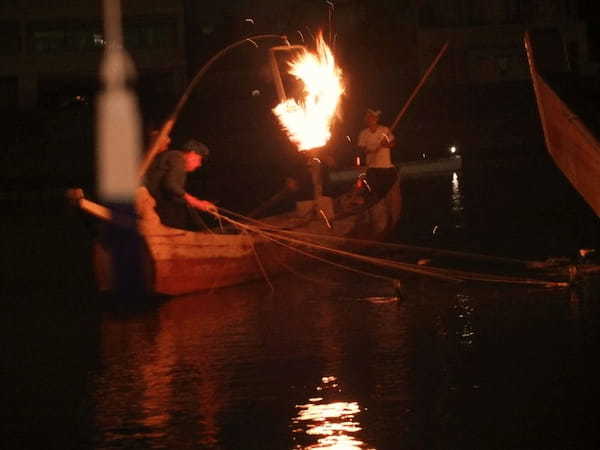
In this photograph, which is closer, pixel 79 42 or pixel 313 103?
pixel 313 103

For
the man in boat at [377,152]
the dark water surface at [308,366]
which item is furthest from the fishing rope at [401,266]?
the man in boat at [377,152]

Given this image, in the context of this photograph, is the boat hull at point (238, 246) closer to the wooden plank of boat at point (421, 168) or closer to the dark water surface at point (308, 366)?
the dark water surface at point (308, 366)

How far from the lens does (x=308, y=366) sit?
10984 millimetres

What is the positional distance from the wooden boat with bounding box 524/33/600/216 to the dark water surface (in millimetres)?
1843

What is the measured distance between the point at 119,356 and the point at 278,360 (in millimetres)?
1801

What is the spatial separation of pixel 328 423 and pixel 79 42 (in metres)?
42.7

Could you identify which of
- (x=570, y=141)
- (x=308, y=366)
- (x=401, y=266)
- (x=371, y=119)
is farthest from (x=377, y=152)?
(x=570, y=141)

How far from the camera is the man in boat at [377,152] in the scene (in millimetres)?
19062

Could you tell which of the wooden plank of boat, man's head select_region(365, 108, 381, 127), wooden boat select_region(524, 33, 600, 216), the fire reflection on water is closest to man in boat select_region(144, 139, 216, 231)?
man's head select_region(365, 108, 381, 127)

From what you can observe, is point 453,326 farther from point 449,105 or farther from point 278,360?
point 449,105

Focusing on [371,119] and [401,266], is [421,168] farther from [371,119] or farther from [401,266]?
[401,266]

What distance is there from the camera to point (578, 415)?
28.5 feet

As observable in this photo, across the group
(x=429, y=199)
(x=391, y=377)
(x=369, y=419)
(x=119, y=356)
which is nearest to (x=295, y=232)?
(x=119, y=356)

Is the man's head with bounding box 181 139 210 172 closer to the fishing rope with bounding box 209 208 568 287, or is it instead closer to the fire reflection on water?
the fishing rope with bounding box 209 208 568 287
